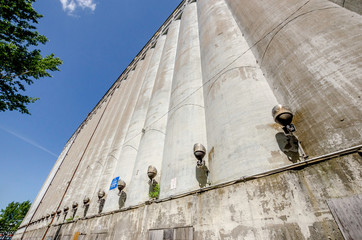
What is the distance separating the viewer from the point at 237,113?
5059mm

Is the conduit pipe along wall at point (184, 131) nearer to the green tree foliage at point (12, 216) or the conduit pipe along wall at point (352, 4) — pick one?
the conduit pipe along wall at point (352, 4)

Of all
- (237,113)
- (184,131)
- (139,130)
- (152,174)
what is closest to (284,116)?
(237,113)

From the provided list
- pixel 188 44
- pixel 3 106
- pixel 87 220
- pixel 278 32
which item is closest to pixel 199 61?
pixel 188 44

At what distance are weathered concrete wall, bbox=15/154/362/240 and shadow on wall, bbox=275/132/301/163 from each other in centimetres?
60

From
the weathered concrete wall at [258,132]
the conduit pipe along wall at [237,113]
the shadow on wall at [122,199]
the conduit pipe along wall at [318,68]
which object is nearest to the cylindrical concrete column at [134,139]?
the weathered concrete wall at [258,132]

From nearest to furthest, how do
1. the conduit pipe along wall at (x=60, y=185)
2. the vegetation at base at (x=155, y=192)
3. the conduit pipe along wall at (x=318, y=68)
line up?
the conduit pipe along wall at (x=318, y=68) < the vegetation at base at (x=155, y=192) < the conduit pipe along wall at (x=60, y=185)

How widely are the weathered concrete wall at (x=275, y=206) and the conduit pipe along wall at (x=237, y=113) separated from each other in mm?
562

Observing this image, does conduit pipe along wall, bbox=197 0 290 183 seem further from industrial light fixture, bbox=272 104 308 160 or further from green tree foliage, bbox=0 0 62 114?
green tree foliage, bbox=0 0 62 114

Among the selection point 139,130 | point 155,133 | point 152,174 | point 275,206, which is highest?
point 139,130

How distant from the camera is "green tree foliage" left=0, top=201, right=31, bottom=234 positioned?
37.8m

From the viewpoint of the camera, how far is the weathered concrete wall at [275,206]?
258cm

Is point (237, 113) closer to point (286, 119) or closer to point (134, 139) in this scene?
point (286, 119)

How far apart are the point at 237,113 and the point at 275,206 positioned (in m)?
2.75

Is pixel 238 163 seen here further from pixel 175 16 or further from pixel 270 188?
pixel 175 16
